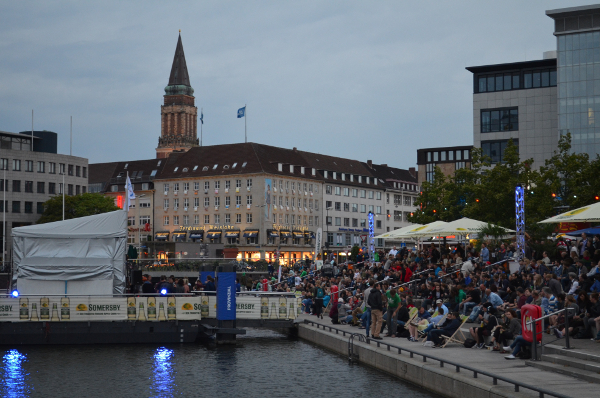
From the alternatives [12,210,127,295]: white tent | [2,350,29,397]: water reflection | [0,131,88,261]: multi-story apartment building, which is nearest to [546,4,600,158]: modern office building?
[12,210,127,295]: white tent

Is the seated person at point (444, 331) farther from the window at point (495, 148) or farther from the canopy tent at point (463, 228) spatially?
the window at point (495, 148)

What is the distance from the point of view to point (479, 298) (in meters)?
24.9

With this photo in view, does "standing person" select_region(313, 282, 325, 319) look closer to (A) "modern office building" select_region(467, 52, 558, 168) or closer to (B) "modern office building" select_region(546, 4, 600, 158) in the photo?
(B) "modern office building" select_region(546, 4, 600, 158)

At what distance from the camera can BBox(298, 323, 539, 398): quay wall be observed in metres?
15.1

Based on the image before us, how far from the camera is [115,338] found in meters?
29.5

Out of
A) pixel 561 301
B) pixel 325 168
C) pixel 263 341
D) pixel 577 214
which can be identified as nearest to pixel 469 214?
pixel 263 341

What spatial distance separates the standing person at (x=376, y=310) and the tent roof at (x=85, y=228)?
35.3 feet

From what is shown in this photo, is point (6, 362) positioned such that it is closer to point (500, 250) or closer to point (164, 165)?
→ point (500, 250)

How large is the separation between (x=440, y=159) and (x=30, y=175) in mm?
75865

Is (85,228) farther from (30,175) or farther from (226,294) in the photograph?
(30,175)

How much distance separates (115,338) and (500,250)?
50.6 feet

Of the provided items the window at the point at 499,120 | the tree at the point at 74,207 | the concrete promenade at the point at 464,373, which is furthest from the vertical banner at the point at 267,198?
the concrete promenade at the point at 464,373

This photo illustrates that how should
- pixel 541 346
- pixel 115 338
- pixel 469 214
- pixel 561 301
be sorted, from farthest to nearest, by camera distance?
pixel 469 214, pixel 115 338, pixel 561 301, pixel 541 346

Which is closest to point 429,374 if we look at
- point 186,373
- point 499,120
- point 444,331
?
point 444,331
